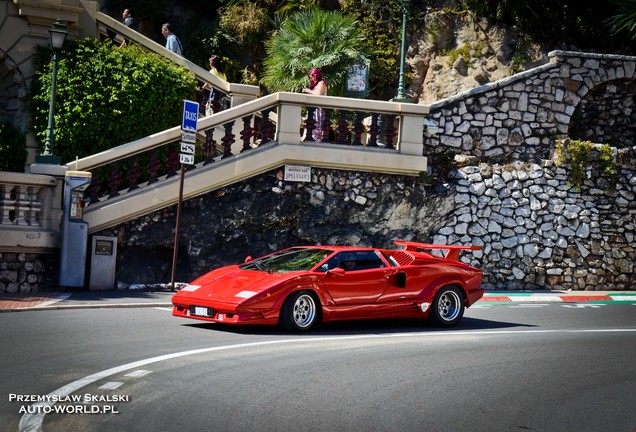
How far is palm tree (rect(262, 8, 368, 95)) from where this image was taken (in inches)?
953

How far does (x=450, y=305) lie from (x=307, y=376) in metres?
5.63

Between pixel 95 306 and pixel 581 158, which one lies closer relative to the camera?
pixel 95 306

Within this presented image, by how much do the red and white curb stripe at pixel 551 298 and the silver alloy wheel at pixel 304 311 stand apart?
6.98 meters

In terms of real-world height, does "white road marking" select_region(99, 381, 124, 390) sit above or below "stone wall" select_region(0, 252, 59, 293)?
below

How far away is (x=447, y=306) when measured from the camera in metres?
15.2

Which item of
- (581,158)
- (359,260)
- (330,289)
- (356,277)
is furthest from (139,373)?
(581,158)

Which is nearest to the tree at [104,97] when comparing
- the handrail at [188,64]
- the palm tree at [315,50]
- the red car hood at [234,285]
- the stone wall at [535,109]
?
the handrail at [188,64]

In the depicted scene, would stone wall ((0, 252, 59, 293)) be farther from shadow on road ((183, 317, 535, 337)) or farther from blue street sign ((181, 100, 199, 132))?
shadow on road ((183, 317, 535, 337))

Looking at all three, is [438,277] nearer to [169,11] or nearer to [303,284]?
[303,284]

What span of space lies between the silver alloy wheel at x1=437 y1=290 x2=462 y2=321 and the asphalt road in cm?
30

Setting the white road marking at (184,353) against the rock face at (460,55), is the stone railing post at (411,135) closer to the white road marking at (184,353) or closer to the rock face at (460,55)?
the rock face at (460,55)

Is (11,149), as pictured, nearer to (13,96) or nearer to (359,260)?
(13,96)

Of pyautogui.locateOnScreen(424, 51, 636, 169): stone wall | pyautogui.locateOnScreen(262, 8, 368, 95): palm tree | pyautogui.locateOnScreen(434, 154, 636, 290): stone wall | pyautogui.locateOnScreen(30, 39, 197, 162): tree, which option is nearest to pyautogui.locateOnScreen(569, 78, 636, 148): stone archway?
pyautogui.locateOnScreen(424, 51, 636, 169): stone wall

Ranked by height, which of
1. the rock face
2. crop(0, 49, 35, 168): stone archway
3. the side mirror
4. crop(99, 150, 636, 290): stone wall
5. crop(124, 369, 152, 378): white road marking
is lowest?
crop(124, 369, 152, 378): white road marking
